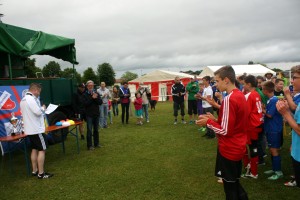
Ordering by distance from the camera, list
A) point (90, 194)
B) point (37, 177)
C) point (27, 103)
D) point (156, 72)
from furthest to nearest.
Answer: point (156, 72)
point (37, 177)
point (27, 103)
point (90, 194)

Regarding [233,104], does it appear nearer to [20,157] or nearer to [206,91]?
[206,91]

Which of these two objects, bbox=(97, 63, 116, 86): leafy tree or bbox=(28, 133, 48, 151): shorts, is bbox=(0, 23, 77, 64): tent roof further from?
bbox=(97, 63, 116, 86): leafy tree

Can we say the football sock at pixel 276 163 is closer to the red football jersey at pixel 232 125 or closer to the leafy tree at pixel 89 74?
the red football jersey at pixel 232 125

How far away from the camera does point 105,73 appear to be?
205 feet

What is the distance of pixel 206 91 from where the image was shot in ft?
28.3

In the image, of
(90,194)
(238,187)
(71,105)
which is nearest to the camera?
(238,187)

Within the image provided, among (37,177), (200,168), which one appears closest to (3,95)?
(37,177)

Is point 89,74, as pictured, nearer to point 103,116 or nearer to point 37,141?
point 103,116

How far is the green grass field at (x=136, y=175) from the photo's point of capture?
461 cm

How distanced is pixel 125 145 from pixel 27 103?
377 cm

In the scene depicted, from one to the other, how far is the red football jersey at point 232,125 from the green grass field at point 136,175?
1573 mm

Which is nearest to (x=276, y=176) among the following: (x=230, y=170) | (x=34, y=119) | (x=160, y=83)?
(x=230, y=170)

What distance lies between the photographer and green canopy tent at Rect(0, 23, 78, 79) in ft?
23.1

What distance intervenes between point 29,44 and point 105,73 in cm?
5520
